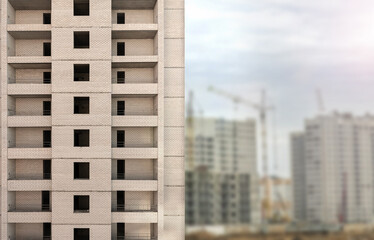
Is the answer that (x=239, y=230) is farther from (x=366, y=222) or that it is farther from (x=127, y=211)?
(x=127, y=211)

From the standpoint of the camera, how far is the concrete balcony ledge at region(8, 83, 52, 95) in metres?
9.78

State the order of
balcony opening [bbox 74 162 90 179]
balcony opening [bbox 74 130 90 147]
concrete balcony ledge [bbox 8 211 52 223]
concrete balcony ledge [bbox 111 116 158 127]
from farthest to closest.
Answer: balcony opening [bbox 74 130 90 147], balcony opening [bbox 74 162 90 179], concrete balcony ledge [bbox 111 116 158 127], concrete balcony ledge [bbox 8 211 52 223]

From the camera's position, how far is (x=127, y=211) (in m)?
9.64

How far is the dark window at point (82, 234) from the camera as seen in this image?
973 cm

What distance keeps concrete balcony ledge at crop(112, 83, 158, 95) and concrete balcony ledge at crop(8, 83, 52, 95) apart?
1553mm

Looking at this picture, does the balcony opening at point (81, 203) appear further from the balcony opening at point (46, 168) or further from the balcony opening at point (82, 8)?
the balcony opening at point (82, 8)

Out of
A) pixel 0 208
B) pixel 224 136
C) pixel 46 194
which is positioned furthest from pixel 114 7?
pixel 224 136

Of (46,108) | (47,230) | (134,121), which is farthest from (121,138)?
(47,230)

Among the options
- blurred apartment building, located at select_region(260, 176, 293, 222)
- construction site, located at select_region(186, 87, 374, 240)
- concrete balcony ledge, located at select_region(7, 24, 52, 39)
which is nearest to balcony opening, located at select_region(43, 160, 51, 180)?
concrete balcony ledge, located at select_region(7, 24, 52, 39)

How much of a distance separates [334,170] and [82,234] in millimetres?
9308

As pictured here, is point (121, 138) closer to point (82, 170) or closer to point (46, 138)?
point (82, 170)

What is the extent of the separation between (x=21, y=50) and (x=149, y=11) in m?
3.24

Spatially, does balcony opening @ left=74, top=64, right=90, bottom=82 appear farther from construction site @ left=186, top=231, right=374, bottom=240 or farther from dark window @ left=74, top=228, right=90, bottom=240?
construction site @ left=186, top=231, right=374, bottom=240

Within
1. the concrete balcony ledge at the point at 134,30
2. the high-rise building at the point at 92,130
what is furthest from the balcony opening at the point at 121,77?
the concrete balcony ledge at the point at 134,30
